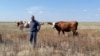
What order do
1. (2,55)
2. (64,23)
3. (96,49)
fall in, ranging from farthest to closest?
1. (64,23)
2. (96,49)
3. (2,55)

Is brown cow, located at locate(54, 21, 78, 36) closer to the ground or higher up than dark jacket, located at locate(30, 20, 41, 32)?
closer to the ground

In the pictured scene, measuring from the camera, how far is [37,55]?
10781mm

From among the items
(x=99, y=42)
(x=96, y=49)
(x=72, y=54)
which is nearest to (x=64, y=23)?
(x=99, y=42)

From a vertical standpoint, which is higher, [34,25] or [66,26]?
[34,25]

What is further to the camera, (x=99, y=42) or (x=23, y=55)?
(x=99, y=42)

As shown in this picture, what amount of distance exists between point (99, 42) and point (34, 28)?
4.03 meters

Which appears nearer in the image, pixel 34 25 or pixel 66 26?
pixel 34 25

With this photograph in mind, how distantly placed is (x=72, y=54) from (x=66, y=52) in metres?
0.45

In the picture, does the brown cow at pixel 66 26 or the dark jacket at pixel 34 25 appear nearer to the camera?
the dark jacket at pixel 34 25

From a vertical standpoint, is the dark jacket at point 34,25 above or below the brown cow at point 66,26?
A: above

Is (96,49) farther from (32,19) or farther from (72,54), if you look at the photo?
(32,19)

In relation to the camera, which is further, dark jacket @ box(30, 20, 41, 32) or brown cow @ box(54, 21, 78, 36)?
brown cow @ box(54, 21, 78, 36)

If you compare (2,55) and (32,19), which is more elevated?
(32,19)

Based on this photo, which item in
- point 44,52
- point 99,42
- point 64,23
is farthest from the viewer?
point 64,23
